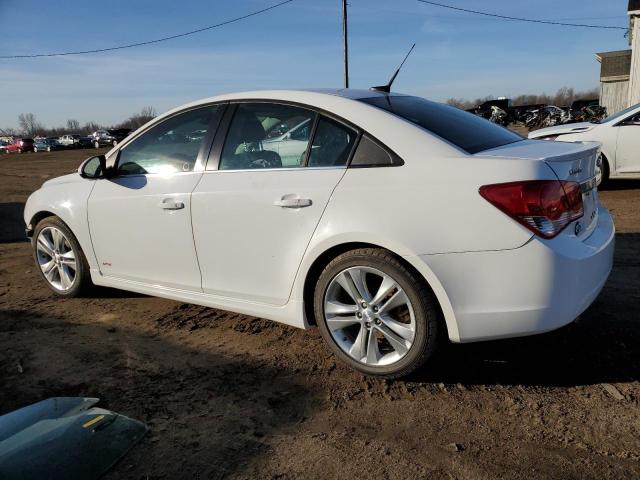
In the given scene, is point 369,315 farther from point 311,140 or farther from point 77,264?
point 77,264

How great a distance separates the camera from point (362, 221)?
2783 millimetres

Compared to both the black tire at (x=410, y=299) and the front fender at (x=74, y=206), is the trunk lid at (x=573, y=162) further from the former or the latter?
the front fender at (x=74, y=206)

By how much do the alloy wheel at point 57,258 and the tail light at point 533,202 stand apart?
3443mm

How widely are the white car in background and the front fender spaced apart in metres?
6.65

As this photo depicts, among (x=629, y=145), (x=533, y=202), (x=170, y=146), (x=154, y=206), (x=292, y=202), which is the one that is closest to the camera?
(x=533, y=202)

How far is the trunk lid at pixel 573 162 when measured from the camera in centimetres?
263

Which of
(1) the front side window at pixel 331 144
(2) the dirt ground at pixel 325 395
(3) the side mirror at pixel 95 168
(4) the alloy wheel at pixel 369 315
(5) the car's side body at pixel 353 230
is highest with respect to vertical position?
(1) the front side window at pixel 331 144

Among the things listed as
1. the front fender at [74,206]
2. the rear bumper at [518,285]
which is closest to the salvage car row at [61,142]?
the front fender at [74,206]

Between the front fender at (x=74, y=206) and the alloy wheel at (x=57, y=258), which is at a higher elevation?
the front fender at (x=74, y=206)

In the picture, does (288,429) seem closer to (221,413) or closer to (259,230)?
(221,413)

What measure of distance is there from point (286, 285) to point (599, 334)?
1.99 meters

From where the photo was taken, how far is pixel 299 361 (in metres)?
3.27

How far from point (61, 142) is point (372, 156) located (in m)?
54.7

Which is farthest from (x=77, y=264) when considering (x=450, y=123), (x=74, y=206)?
(x=450, y=123)
